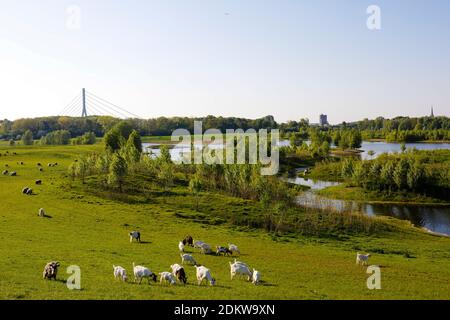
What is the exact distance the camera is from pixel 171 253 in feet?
101

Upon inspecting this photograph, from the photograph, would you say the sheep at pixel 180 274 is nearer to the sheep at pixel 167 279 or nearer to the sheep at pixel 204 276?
the sheep at pixel 167 279

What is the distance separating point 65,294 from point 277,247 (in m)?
21.6

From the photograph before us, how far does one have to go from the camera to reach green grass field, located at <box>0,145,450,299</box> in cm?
2005

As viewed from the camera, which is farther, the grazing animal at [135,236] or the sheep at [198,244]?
the grazing animal at [135,236]

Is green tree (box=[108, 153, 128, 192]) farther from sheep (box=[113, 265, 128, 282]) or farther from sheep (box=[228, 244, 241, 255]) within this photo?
sheep (box=[113, 265, 128, 282])

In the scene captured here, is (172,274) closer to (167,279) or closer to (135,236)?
(167,279)

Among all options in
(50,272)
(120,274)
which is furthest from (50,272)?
(120,274)

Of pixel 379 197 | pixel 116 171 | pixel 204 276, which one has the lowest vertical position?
pixel 379 197

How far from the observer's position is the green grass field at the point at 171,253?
65.8 ft

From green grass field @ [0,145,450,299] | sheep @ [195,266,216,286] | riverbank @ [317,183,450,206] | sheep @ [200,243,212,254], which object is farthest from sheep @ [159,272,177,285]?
riverbank @ [317,183,450,206]

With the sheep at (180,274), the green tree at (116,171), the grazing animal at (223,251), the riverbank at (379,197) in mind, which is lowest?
the riverbank at (379,197)

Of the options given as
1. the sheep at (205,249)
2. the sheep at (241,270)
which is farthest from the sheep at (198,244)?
the sheep at (241,270)

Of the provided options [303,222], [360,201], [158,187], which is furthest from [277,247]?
[360,201]
